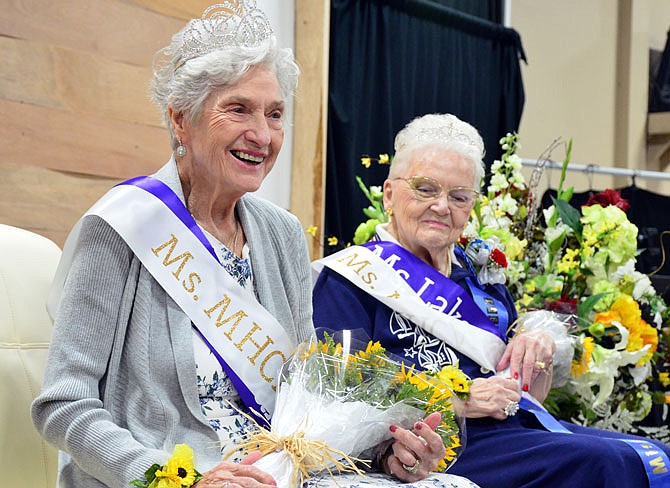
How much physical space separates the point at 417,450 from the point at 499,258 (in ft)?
3.07

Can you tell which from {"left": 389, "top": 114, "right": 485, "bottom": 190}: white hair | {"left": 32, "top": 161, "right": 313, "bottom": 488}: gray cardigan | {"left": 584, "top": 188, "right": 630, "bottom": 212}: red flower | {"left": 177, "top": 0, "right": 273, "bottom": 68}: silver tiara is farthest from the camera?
{"left": 584, "top": 188, "right": 630, "bottom": 212}: red flower

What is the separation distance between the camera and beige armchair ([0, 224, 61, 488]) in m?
1.69

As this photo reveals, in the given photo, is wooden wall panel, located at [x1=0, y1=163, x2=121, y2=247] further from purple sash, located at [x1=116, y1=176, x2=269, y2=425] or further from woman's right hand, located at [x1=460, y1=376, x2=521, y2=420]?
woman's right hand, located at [x1=460, y1=376, x2=521, y2=420]

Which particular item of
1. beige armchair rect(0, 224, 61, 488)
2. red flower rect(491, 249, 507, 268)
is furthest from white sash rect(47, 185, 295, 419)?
red flower rect(491, 249, 507, 268)

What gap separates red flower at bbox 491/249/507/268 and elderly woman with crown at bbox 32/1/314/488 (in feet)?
2.30

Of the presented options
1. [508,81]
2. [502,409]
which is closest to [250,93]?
[502,409]

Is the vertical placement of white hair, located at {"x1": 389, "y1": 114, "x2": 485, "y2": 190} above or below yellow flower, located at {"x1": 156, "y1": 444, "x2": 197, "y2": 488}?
above

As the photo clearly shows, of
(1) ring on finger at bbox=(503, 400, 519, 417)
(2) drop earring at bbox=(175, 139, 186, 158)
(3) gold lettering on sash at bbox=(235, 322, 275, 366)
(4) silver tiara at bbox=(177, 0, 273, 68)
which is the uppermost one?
(4) silver tiara at bbox=(177, 0, 273, 68)

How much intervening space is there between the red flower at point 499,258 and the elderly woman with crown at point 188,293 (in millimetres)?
700

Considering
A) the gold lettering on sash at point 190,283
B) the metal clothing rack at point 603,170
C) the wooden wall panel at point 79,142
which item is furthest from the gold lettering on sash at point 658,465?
the metal clothing rack at point 603,170

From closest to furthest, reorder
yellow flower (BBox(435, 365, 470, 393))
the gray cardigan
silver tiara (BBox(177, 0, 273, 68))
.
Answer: the gray cardigan, silver tiara (BBox(177, 0, 273, 68)), yellow flower (BBox(435, 365, 470, 393))

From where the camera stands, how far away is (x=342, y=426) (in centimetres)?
150

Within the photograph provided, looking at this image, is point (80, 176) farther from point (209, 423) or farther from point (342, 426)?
point (342, 426)

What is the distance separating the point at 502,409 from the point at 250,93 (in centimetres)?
92
